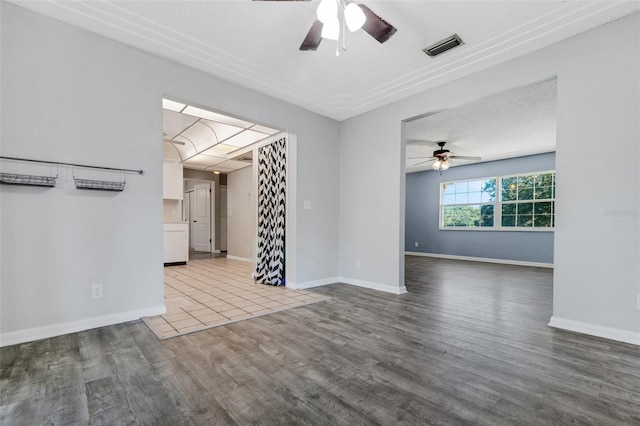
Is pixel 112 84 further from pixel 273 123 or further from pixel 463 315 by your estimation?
pixel 463 315

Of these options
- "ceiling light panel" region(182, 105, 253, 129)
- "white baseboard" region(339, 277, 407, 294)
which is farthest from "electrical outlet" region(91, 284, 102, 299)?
"white baseboard" region(339, 277, 407, 294)

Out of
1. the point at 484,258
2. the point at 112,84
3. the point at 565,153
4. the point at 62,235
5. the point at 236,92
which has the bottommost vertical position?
the point at 484,258

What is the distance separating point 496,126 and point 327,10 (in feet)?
14.4

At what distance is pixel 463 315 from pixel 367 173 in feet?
7.63

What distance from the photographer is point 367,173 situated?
4391 millimetres

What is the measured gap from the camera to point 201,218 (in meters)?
8.79

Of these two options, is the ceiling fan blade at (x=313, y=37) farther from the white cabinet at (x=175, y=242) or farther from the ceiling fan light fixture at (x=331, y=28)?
the white cabinet at (x=175, y=242)

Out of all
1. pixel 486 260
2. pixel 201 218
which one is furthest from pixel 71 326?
pixel 486 260

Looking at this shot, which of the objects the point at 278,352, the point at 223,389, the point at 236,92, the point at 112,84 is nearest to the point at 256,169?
the point at 236,92

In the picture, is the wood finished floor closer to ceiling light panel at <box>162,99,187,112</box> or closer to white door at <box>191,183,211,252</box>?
ceiling light panel at <box>162,99,187,112</box>

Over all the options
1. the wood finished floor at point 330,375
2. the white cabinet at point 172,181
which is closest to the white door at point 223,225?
the white cabinet at point 172,181

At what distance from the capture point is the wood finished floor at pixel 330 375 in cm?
144

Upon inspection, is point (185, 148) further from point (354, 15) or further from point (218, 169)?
point (354, 15)

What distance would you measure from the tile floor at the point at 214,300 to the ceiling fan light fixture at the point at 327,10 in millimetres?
2717
